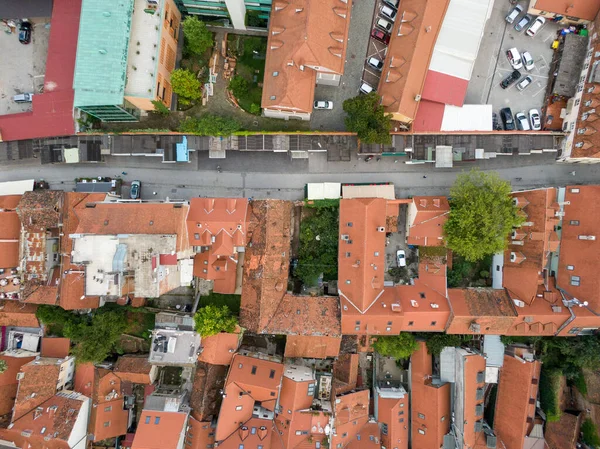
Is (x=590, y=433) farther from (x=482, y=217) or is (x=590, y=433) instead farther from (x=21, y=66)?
(x=21, y=66)

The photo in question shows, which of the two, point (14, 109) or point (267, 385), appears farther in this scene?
point (14, 109)

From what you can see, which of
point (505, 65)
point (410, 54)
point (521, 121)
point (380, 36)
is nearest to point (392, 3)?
point (380, 36)

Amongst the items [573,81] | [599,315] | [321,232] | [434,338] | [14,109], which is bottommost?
[434,338]

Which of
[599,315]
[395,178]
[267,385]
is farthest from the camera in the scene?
[395,178]

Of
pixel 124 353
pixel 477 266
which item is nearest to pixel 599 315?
pixel 477 266

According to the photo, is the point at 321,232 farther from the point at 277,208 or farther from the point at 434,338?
the point at 434,338

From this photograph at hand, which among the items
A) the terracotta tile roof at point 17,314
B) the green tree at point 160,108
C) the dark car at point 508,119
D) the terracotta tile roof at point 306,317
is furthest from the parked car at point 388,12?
the terracotta tile roof at point 17,314

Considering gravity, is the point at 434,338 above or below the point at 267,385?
above
